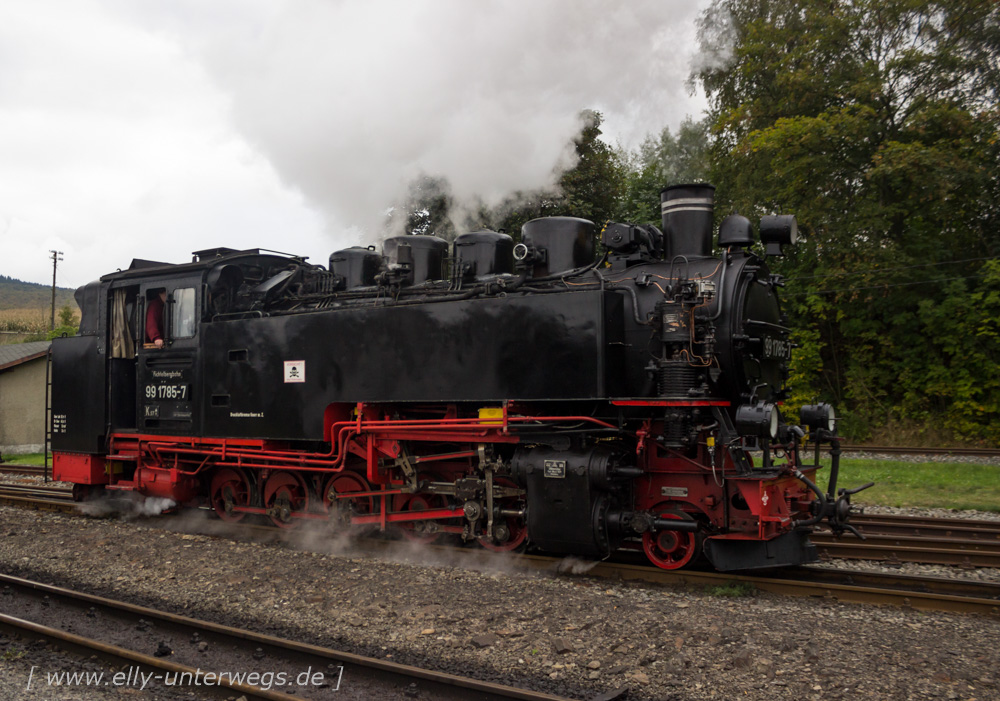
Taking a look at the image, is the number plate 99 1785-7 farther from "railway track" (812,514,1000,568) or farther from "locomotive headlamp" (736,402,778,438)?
"railway track" (812,514,1000,568)

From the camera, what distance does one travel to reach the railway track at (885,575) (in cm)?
539

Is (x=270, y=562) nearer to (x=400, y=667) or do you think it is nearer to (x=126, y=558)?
(x=126, y=558)

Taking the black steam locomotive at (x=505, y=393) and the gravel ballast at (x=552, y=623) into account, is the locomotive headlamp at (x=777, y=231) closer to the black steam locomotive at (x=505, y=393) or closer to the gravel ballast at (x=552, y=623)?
the black steam locomotive at (x=505, y=393)

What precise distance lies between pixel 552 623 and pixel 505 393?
2181 millimetres

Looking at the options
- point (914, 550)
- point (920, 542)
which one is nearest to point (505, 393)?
point (914, 550)

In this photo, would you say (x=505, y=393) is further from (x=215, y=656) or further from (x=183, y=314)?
(x=183, y=314)

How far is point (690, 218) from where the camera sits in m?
6.79

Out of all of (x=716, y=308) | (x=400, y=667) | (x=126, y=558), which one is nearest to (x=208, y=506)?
(x=126, y=558)

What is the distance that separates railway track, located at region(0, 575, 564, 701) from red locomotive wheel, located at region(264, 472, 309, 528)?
263cm

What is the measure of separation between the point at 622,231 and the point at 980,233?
14976mm

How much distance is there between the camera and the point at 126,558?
293 inches

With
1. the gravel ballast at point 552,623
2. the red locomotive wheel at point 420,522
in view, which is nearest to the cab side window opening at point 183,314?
the gravel ballast at point 552,623

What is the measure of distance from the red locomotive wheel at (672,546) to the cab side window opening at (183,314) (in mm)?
5933

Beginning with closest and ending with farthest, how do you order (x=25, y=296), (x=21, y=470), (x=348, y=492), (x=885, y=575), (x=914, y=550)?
(x=885, y=575), (x=914, y=550), (x=348, y=492), (x=21, y=470), (x=25, y=296)
